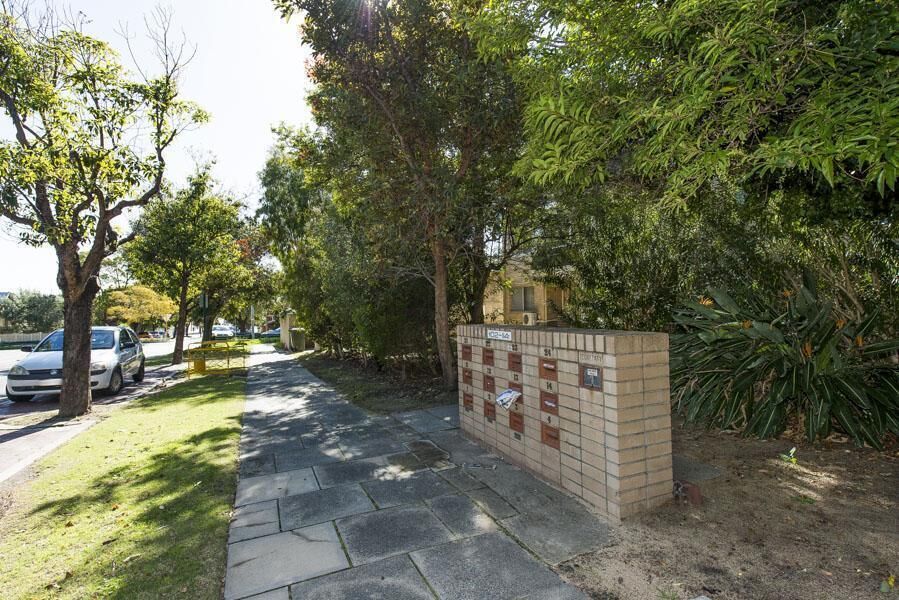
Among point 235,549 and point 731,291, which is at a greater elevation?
point 731,291

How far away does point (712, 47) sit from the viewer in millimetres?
2830

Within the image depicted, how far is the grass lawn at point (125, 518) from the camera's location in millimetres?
2836

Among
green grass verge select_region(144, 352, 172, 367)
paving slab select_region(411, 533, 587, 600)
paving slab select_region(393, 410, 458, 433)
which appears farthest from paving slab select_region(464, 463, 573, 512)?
green grass verge select_region(144, 352, 172, 367)

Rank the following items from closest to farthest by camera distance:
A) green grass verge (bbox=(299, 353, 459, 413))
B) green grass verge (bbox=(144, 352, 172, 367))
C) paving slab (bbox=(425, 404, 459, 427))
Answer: paving slab (bbox=(425, 404, 459, 427)), green grass verge (bbox=(299, 353, 459, 413)), green grass verge (bbox=(144, 352, 172, 367))

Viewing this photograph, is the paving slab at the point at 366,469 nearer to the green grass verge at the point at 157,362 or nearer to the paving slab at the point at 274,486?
the paving slab at the point at 274,486

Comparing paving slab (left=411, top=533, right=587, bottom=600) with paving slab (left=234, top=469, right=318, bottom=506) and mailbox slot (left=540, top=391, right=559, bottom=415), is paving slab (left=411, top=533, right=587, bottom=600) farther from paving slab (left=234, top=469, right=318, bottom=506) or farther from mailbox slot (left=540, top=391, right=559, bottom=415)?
paving slab (left=234, top=469, right=318, bottom=506)

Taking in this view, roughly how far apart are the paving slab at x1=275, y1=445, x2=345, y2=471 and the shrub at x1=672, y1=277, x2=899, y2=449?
4131mm

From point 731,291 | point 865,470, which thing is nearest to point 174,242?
point 731,291

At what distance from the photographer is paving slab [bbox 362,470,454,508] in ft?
12.7

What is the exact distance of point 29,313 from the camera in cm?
5231

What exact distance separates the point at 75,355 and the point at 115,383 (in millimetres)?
3002

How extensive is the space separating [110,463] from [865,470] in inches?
298

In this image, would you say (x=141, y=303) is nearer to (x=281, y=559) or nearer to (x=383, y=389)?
(x=383, y=389)

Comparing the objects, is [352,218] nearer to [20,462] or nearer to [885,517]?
[20,462]
